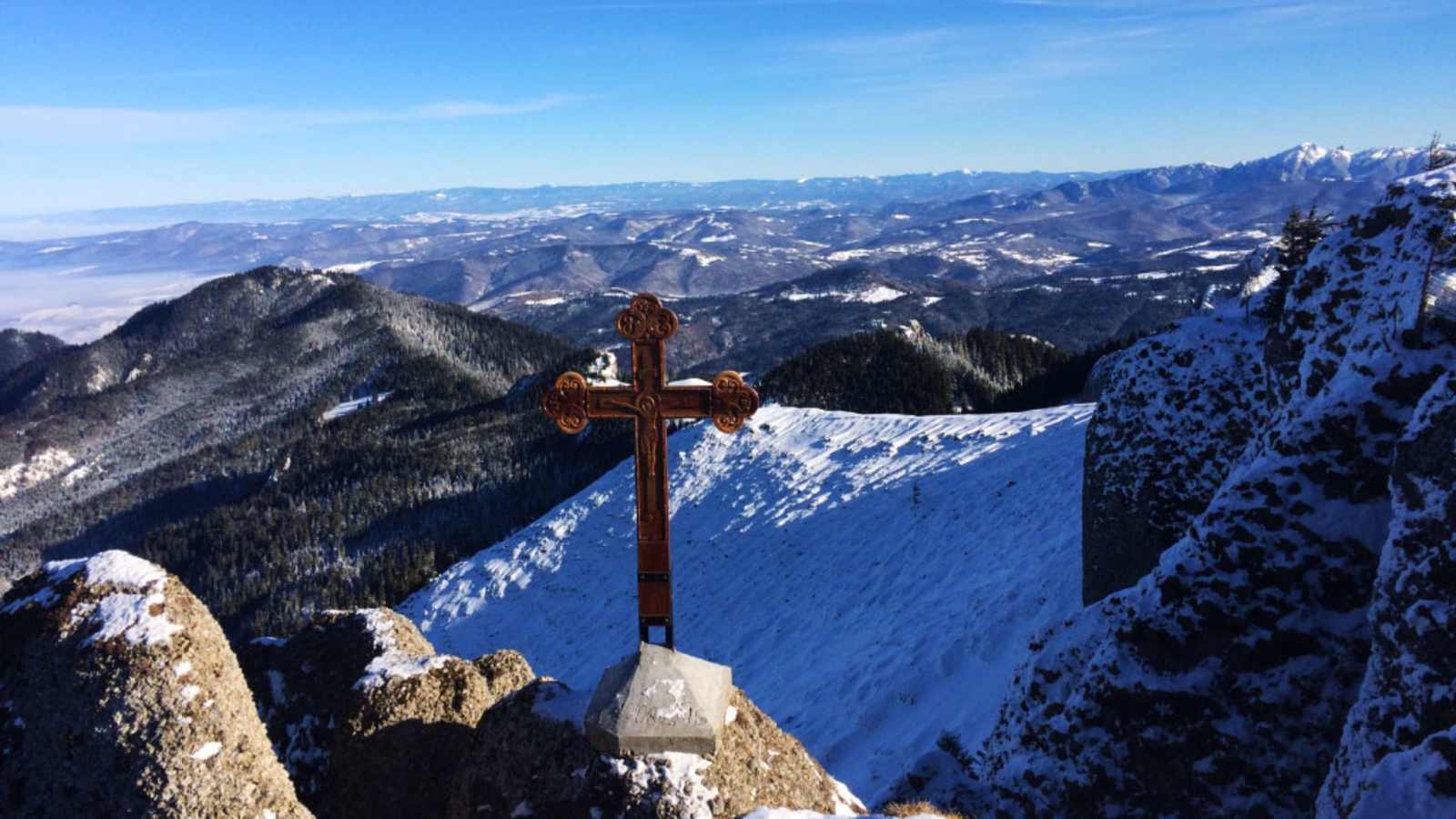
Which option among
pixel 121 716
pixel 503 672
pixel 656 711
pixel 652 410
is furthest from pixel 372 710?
pixel 652 410

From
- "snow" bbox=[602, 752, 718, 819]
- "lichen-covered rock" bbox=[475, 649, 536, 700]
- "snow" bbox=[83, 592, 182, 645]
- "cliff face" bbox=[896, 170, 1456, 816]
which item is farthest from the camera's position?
"lichen-covered rock" bbox=[475, 649, 536, 700]

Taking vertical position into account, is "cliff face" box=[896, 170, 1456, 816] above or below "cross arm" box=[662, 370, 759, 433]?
below

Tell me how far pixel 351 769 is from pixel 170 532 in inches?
6686

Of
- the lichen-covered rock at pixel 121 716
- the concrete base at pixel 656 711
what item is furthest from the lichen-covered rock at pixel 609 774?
the lichen-covered rock at pixel 121 716

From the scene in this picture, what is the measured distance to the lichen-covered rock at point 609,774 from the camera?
8609 mm

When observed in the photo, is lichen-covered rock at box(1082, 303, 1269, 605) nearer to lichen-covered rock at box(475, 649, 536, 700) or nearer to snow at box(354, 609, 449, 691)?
lichen-covered rock at box(475, 649, 536, 700)

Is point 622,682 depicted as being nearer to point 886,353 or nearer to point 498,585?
point 498,585

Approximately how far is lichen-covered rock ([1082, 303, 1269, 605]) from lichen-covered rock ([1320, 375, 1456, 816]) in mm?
7271

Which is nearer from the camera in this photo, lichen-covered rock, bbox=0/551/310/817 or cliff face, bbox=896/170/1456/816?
cliff face, bbox=896/170/1456/816

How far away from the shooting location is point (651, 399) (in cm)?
907

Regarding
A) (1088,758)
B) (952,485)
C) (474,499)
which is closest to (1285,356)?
(1088,758)

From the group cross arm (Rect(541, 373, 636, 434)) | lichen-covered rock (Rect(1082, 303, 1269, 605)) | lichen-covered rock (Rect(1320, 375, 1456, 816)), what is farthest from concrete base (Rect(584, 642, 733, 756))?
lichen-covered rock (Rect(1082, 303, 1269, 605))

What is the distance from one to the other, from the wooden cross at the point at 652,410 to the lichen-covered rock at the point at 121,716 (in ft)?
15.2

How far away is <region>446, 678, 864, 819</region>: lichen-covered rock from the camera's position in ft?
28.2
